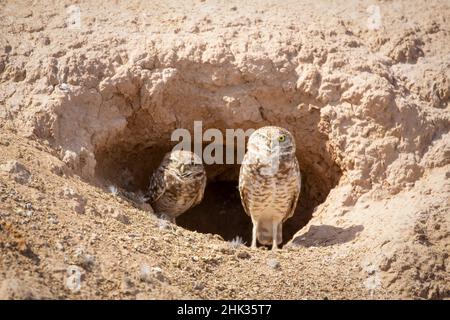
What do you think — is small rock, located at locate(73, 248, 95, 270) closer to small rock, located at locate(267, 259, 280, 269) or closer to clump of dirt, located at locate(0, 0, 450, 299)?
clump of dirt, located at locate(0, 0, 450, 299)

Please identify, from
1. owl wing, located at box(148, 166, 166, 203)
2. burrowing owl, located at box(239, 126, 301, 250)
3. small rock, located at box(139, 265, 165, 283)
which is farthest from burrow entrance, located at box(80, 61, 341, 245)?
small rock, located at box(139, 265, 165, 283)

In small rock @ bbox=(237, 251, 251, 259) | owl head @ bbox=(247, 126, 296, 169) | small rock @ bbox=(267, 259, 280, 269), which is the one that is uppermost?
owl head @ bbox=(247, 126, 296, 169)

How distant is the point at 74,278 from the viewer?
5914mm

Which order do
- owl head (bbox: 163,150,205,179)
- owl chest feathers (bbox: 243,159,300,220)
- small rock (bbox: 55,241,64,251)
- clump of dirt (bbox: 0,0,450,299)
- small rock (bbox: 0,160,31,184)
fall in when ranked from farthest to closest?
owl head (bbox: 163,150,205,179), owl chest feathers (bbox: 243,159,300,220), small rock (bbox: 0,160,31,184), clump of dirt (bbox: 0,0,450,299), small rock (bbox: 55,241,64,251)

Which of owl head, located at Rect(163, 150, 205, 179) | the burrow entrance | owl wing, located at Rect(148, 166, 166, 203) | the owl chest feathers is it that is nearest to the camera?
the owl chest feathers

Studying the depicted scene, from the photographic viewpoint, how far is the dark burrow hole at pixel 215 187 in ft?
31.7

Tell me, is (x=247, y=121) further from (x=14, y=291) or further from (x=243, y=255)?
(x=14, y=291)

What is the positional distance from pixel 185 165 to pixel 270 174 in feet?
4.53

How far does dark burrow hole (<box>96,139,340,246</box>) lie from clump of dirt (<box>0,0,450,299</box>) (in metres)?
0.04

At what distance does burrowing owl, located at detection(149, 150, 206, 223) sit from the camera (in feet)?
30.3

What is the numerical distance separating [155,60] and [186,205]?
2.00 meters

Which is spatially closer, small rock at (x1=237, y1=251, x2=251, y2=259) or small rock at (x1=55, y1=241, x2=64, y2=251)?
small rock at (x1=55, y1=241, x2=64, y2=251)

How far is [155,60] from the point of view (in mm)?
8922

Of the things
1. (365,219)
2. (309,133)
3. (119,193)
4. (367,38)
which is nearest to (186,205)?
(119,193)
